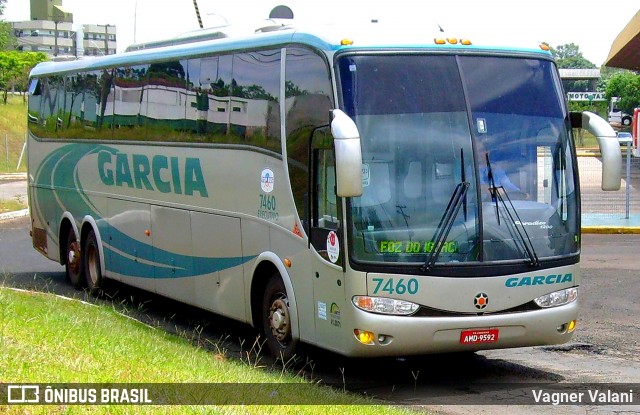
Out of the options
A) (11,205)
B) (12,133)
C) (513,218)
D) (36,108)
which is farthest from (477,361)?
(12,133)

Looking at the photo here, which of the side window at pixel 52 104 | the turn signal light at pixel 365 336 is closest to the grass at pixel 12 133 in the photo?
the side window at pixel 52 104

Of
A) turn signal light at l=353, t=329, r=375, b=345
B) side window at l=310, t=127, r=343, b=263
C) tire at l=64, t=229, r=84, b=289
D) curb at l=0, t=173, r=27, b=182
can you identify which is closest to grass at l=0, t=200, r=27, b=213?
curb at l=0, t=173, r=27, b=182

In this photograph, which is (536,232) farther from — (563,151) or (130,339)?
(130,339)

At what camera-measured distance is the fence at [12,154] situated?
56325 millimetres

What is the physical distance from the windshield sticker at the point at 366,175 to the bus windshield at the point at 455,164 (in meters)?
0.01

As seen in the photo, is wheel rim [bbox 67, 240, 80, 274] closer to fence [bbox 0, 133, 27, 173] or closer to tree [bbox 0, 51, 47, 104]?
fence [bbox 0, 133, 27, 173]

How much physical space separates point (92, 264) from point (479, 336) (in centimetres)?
876

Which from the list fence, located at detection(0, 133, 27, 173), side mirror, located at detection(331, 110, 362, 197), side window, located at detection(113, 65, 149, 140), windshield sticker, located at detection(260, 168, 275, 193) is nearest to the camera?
side mirror, located at detection(331, 110, 362, 197)

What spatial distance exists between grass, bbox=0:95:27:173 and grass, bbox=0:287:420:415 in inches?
1787

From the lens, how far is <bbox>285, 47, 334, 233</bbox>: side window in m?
10.4

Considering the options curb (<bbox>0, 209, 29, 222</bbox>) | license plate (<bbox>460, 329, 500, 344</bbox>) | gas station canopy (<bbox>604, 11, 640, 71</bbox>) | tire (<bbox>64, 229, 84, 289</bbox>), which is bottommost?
curb (<bbox>0, 209, 29, 222</bbox>)

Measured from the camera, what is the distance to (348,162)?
917cm

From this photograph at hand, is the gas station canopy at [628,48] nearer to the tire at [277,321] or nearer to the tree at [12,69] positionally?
the tire at [277,321]

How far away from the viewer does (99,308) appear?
1437cm
